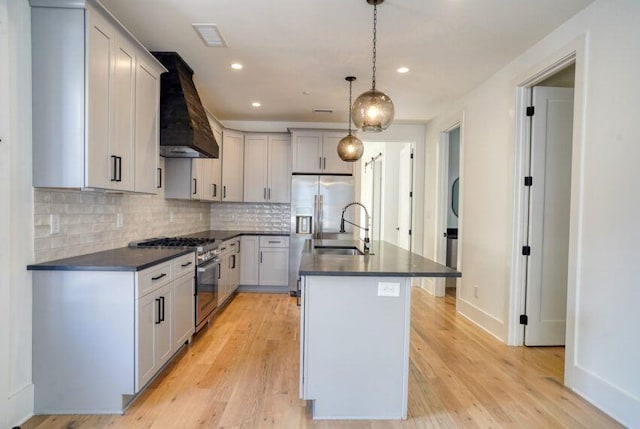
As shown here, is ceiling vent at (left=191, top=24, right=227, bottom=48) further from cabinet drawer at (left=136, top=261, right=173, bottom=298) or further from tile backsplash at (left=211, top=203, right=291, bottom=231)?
tile backsplash at (left=211, top=203, right=291, bottom=231)

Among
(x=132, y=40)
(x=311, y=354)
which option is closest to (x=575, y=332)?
(x=311, y=354)

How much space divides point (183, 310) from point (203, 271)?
1.59 feet

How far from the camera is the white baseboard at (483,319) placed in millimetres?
3441

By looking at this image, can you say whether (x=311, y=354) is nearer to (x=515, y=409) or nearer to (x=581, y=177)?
(x=515, y=409)

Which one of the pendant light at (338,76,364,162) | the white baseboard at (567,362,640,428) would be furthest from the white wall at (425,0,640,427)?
the pendant light at (338,76,364,162)

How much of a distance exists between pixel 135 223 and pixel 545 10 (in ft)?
12.4

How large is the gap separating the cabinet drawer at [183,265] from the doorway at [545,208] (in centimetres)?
303

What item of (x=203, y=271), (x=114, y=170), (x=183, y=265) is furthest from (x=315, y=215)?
(x=114, y=170)

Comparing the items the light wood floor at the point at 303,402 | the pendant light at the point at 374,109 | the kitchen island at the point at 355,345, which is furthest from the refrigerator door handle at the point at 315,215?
the kitchen island at the point at 355,345

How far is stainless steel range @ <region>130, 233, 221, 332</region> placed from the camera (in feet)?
10.8

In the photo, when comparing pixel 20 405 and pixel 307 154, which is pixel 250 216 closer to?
pixel 307 154

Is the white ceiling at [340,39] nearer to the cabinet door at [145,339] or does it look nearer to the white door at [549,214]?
the white door at [549,214]

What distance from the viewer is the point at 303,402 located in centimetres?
230

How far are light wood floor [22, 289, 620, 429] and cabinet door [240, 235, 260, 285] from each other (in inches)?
59.6
